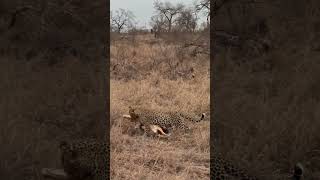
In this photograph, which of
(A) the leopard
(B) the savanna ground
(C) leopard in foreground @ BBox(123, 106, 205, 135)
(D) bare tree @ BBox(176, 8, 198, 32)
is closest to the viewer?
(A) the leopard

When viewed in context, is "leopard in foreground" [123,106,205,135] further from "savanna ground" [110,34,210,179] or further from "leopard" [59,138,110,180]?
"leopard" [59,138,110,180]

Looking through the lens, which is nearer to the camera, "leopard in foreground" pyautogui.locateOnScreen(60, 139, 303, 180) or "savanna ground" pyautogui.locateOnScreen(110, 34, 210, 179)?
"leopard in foreground" pyautogui.locateOnScreen(60, 139, 303, 180)

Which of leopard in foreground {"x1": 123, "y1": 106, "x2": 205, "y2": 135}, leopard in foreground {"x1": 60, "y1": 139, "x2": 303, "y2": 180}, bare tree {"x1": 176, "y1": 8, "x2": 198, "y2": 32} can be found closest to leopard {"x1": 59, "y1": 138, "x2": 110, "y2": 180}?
leopard in foreground {"x1": 60, "y1": 139, "x2": 303, "y2": 180}

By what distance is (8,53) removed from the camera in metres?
9.37

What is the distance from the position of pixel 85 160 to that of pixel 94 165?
3.2 inches

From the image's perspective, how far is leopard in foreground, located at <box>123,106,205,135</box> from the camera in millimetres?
5828

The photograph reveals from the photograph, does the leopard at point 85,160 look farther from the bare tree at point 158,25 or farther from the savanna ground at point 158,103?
the bare tree at point 158,25

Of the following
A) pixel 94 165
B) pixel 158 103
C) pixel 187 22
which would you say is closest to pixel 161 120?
pixel 158 103

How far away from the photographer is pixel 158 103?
727 centimetres

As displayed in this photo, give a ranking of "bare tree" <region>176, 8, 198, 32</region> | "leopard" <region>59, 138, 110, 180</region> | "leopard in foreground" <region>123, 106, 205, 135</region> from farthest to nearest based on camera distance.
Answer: "bare tree" <region>176, 8, 198, 32</region>, "leopard in foreground" <region>123, 106, 205, 135</region>, "leopard" <region>59, 138, 110, 180</region>

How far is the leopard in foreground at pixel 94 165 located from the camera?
12.9 feet

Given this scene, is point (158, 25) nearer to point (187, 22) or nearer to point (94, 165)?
point (187, 22)

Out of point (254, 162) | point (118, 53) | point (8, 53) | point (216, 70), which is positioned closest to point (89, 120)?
point (254, 162)

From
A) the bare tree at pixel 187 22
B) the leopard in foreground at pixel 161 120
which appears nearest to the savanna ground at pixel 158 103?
the leopard in foreground at pixel 161 120
